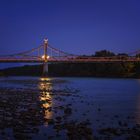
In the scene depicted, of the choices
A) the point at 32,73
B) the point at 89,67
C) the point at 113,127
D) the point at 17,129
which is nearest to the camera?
the point at 17,129

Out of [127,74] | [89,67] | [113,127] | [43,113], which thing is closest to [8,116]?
[43,113]

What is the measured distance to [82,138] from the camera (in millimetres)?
9719

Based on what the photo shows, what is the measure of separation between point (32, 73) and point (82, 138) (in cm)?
12075

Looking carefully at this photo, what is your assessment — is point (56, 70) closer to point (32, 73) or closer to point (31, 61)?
point (32, 73)

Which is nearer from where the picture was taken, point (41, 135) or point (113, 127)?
point (41, 135)

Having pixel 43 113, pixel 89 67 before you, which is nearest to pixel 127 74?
pixel 89 67

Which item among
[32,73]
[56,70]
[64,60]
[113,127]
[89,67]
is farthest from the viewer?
[32,73]

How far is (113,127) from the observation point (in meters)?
11.6

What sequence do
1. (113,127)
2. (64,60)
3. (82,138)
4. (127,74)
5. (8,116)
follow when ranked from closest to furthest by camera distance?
1. (82,138)
2. (113,127)
3. (8,116)
4. (64,60)
5. (127,74)

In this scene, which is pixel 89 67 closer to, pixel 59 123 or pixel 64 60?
pixel 64 60

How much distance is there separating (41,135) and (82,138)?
1216 millimetres

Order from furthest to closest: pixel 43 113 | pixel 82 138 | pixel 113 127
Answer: pixel 43 113
pixel 113 127
pixel 82 138

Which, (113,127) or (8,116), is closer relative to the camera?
(113,127)

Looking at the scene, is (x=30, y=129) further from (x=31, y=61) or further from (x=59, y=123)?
(x=31, y=61)
